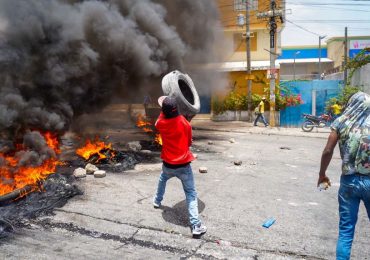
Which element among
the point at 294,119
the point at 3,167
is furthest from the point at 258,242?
the point at 294,119

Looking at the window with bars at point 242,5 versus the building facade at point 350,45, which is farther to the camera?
the building facade at point 350,45

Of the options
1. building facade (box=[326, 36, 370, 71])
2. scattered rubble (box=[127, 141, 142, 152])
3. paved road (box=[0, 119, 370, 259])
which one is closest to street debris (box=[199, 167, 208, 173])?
paved road (box=[0, 119, 370, 259])

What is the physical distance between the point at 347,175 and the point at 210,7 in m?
11.1

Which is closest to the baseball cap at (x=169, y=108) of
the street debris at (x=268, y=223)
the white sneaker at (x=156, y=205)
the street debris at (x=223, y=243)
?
the white sneaker at (x=156, y=205)

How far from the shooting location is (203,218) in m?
4.96

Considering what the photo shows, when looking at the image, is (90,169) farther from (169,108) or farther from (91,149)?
(169,108)

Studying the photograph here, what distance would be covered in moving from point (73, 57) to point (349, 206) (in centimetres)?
645

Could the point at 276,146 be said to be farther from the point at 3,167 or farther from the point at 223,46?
the point at 3,167

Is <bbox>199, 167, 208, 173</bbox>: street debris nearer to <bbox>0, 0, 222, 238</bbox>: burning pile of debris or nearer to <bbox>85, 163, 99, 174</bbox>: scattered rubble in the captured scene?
<bbox>0, 0, 222, 238</bbox>: burning pile of debris

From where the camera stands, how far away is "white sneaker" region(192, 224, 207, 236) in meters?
4.35

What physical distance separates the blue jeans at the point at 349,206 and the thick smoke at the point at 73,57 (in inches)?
203

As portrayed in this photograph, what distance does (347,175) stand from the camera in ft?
10.6

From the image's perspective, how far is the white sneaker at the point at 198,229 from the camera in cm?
435

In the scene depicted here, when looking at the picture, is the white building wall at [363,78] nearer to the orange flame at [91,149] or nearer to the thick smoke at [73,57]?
the thick smoke at [73,57]
